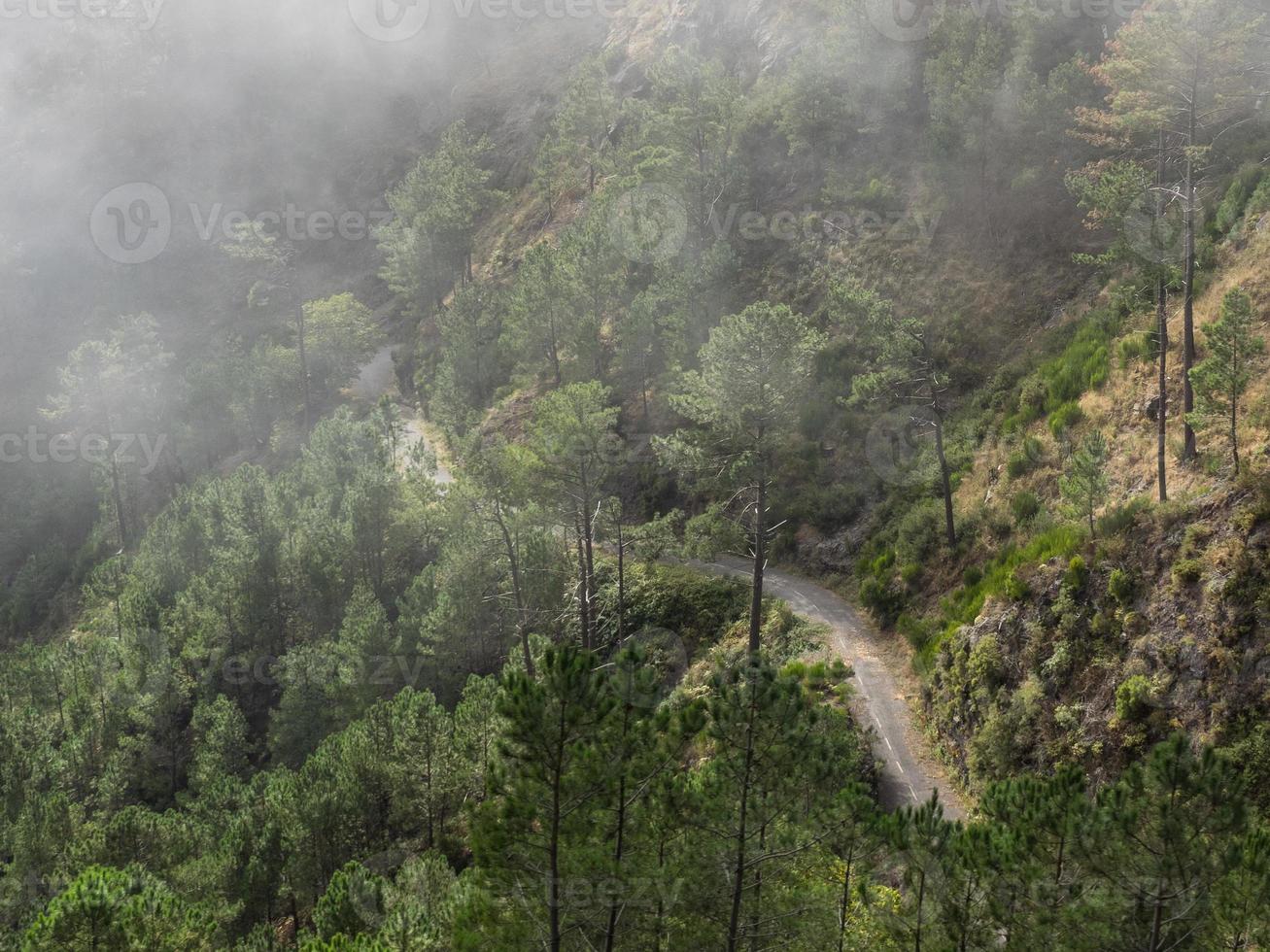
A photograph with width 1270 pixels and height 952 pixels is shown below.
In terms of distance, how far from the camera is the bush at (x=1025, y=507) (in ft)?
91.5

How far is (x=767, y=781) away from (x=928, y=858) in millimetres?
2689

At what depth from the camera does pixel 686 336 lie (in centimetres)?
4631

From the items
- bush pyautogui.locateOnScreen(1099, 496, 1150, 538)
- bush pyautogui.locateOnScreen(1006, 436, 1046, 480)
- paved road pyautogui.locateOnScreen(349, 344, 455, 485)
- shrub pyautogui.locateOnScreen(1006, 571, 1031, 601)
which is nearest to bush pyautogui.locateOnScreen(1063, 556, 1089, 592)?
bush pyautogui.locateOnScreen(1099, 496, 1150, 538)

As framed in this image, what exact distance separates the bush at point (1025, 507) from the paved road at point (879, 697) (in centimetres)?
642

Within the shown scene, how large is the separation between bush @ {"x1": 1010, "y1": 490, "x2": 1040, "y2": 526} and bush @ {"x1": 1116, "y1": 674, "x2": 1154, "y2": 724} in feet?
31.4

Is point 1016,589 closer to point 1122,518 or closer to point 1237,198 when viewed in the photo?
point 1122,518

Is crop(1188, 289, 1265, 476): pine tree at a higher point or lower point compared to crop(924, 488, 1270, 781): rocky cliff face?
higher

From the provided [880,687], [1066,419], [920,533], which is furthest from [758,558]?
[1066,419]

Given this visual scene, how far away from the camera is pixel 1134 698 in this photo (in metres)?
18.7

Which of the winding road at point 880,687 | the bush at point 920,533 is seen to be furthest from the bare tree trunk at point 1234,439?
the bush at point 920,533

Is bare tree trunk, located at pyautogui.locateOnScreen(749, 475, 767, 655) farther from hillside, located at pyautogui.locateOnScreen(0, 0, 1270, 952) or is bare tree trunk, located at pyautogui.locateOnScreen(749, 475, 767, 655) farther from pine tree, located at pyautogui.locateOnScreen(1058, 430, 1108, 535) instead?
pine tree, located at pyautogui.locateOnScreen(1058, 430, 1108, 535)

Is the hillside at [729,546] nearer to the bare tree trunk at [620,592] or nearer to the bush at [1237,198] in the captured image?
the bush at [1237,198]

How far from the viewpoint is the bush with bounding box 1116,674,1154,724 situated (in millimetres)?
18547

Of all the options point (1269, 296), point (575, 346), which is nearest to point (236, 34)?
point (575, 346)
